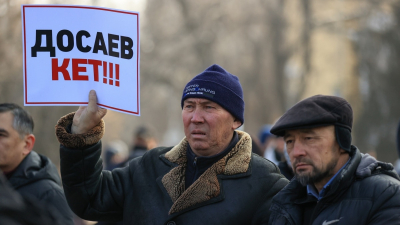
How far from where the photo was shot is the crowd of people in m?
3.21

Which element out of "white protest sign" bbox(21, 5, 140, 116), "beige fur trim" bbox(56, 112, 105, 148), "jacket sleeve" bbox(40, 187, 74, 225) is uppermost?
"white protest sign" bbox(21, 5, 140, 116)

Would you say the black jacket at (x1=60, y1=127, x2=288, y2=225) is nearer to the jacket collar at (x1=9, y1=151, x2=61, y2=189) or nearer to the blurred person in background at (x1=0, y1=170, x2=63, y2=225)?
the jacket collar at (x1=9, y1=151, x2=61, y2=189)

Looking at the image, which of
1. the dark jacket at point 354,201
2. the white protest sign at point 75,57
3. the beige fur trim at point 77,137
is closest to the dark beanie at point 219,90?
the white protest sign at point 75,57

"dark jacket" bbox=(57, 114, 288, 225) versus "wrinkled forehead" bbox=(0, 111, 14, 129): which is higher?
"wrinkled forehead" bbox=(0, 111, 14, 129)

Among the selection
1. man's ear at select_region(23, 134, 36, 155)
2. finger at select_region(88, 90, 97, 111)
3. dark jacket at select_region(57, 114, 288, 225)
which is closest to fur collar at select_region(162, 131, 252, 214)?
dark jacket at select_region(57, 114, 288, 225)

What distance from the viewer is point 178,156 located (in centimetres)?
392

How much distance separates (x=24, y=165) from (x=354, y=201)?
2.47 meters

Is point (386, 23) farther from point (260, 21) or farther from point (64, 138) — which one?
point (64, 138)

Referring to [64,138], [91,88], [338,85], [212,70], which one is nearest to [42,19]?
[91,88]

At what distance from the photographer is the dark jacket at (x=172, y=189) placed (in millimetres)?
3627

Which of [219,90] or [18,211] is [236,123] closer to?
[219,90]

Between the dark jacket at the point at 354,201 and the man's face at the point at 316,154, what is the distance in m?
0.10

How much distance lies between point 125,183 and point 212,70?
3.10 ft

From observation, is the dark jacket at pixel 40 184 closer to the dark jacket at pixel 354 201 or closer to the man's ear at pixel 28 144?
the man's ear at pixel 28 144
